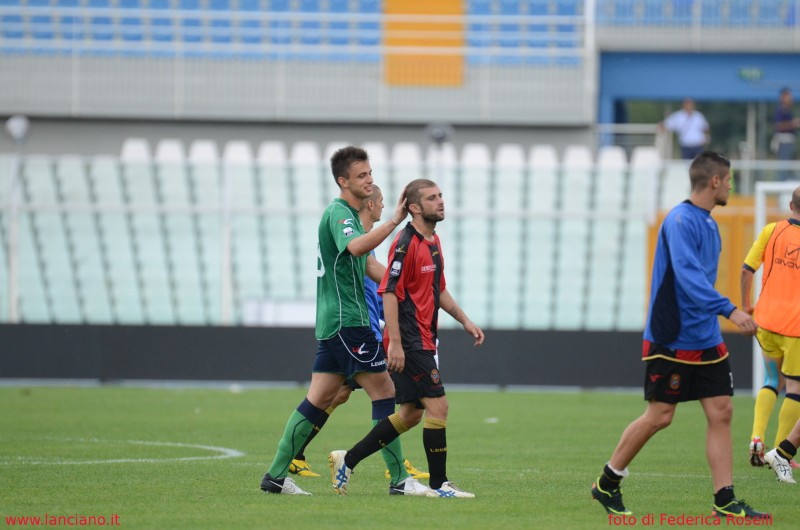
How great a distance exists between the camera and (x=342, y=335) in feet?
25.1

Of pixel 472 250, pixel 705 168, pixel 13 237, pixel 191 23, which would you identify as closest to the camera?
pixel 705 168

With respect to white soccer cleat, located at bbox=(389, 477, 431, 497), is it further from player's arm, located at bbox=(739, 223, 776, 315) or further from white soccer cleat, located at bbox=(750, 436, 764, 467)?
player's arm, located at bbox=(739, 223, 776, 315)

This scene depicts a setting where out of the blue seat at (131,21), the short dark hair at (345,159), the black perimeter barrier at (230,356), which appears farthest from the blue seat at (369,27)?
the short dark hair at (345,159)

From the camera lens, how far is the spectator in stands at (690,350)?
674 cm

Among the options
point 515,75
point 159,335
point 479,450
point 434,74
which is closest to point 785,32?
point 515,75

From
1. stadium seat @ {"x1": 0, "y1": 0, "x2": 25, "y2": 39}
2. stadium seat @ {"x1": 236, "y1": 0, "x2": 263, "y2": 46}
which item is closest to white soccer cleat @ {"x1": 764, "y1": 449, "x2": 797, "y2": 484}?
stadium seat @ {"x1": 236, "y1": 0, "x2": 263, "y2": 46}

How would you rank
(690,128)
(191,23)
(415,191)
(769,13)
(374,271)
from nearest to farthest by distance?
(415,191) → (374,271) → (690,128) → (769,13) → (191,23)

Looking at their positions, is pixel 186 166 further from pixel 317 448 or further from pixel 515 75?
pixel 317 448

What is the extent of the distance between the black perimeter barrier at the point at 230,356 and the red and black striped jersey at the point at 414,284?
450 inches

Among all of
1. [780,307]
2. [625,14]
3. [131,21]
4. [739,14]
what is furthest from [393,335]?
[131,21]

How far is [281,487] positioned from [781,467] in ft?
11.9

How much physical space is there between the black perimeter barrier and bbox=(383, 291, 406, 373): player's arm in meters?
11.6

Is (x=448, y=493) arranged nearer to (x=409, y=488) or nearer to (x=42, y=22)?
(x=409, y=488)

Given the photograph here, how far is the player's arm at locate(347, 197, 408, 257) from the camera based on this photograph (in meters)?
7.04
